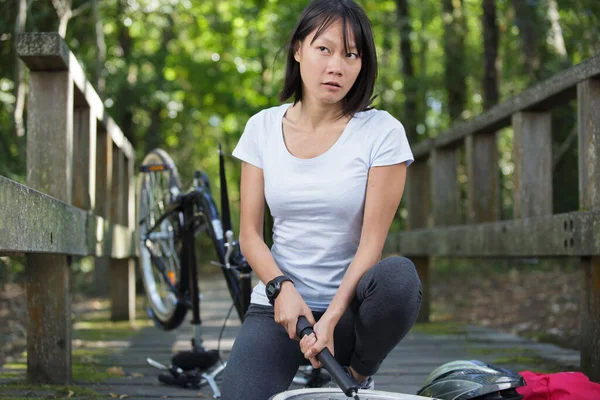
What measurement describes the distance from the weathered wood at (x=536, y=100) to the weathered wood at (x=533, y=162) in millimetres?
70

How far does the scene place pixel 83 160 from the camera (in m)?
4.34

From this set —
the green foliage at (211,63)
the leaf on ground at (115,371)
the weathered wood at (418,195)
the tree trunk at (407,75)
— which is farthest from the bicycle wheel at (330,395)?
the tree trunk at (407,75)

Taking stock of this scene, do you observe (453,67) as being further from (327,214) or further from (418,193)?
(327,214)

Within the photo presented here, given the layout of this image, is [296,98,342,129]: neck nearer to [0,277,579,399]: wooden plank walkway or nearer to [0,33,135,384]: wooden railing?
[0,33,135,384]: wooden railing

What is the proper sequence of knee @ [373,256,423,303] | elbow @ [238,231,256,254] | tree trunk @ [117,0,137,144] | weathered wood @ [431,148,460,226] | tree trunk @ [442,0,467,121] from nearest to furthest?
knee @ [373,256,423,303] → elbow @ [238,231,256,254] → weathered wood @ [431,148,460,226] → tree trunk @ [117,0,137,144] → tree trunk @ [442,0,467,121]

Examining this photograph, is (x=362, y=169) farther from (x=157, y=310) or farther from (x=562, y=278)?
(x=562, y=278)

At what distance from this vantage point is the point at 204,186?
13.6 feet

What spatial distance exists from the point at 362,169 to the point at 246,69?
14.4 meters

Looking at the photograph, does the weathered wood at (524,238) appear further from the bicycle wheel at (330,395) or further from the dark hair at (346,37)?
the bicycle wheel at (330,395)

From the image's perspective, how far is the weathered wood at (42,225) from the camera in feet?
7.82

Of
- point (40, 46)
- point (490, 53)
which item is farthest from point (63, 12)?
point (40, 46)

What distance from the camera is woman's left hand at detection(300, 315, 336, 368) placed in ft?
7.58

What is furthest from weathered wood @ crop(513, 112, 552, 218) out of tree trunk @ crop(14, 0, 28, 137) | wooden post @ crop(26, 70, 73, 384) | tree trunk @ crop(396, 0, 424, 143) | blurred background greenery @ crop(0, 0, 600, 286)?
tree trunk @ crop(396, 0, 424, 143)

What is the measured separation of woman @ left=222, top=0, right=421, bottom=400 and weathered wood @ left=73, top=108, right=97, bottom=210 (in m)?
1.75
